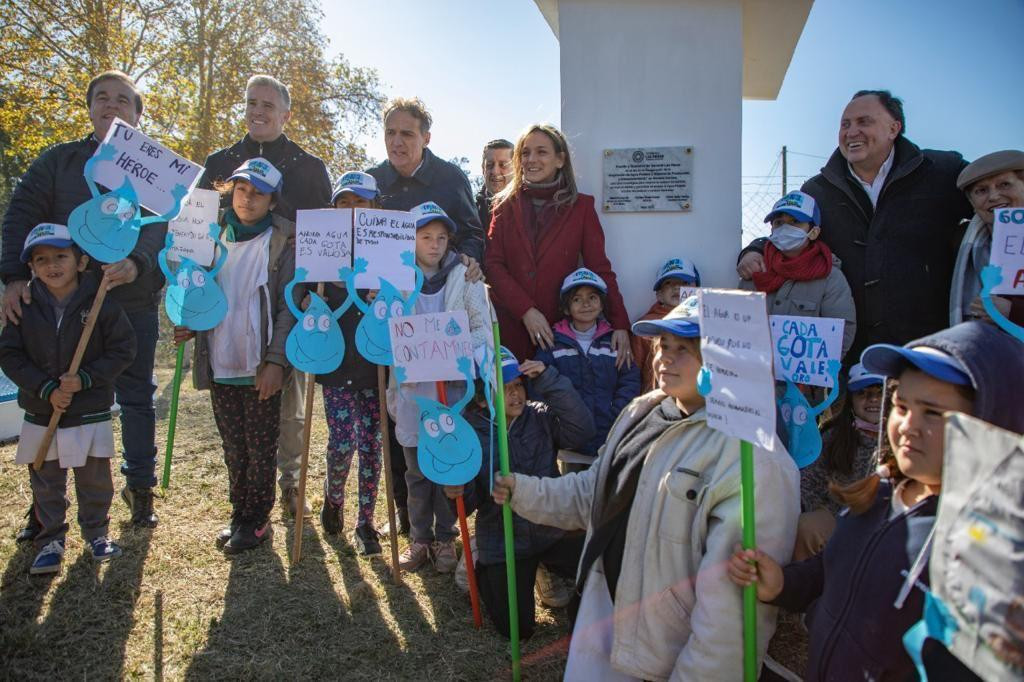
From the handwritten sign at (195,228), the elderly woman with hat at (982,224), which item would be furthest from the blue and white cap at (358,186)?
the elderly woman with hat at (982,224)

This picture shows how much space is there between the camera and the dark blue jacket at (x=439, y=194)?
12.7 ft

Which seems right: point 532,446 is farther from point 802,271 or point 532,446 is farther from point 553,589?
point 802,271

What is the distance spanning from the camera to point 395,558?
3.35 m

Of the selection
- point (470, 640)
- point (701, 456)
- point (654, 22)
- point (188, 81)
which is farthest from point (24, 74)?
point (701, 456)

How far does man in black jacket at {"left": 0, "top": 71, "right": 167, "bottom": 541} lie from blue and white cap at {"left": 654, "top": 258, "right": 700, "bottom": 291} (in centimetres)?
285

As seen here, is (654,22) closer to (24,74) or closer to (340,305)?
(340,305)

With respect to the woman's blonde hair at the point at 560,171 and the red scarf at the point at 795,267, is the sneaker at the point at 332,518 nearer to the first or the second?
the woman's blonde hair at the point at 560,171

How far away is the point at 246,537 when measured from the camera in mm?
3697

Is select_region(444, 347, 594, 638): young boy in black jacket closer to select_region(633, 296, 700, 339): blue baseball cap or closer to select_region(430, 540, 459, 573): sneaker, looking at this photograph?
select_region(430, 540, 459, 573): sneaker

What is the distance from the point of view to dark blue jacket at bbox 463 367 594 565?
318 centimetres

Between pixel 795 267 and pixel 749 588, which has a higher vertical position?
pixel 795 267

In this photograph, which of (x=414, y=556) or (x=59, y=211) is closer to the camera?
(x=414, y=556)

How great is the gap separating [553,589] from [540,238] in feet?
6.11

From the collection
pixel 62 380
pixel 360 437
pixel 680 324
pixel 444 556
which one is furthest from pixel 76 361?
pixel 680 324
